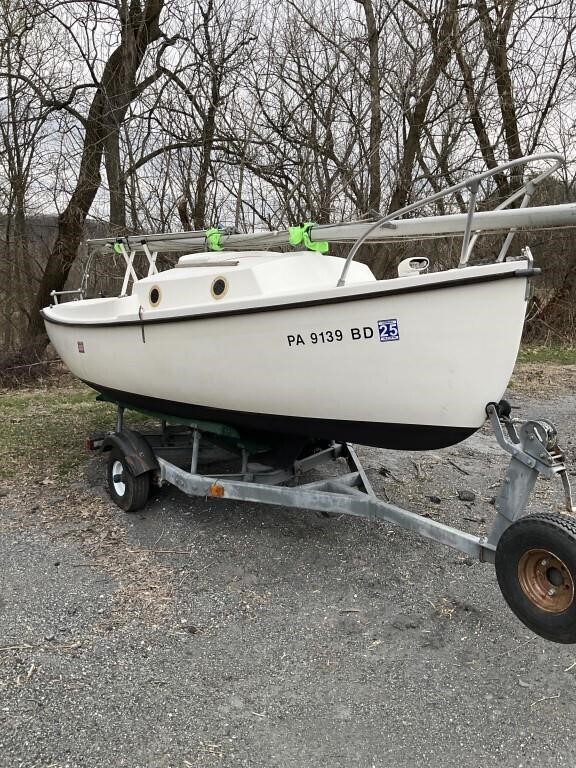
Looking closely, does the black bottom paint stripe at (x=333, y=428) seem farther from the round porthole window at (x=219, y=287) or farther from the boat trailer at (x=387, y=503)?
the round porthole window at (x=219, y=287)

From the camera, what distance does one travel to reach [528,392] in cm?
802

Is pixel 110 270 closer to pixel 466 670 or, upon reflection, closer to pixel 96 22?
pixel 96 22

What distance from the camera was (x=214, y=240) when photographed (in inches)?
183

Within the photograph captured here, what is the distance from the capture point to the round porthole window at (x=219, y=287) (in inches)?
147

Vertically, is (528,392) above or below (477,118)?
below

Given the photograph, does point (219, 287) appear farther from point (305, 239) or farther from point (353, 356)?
point (353, 356)

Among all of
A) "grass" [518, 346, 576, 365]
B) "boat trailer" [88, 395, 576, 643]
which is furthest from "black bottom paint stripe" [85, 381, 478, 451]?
"grass" [518, 346, 576, 365]

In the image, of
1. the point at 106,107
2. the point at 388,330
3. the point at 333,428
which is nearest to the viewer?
the point at 388,330

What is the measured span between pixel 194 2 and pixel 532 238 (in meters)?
7.66

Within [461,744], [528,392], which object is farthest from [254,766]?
[528,392]

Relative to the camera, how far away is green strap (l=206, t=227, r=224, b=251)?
15.3 ft

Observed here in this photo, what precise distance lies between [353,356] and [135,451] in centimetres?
184

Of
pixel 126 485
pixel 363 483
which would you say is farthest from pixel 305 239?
pixel 126 485

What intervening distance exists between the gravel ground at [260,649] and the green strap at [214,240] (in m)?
1.91
